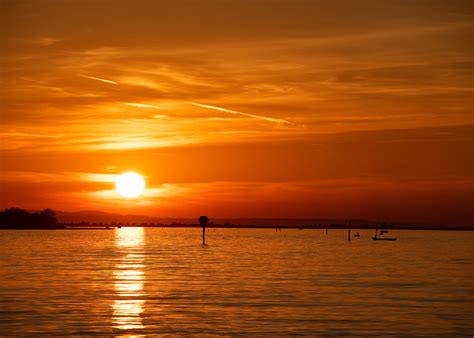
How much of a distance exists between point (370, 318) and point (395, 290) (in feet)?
58.1

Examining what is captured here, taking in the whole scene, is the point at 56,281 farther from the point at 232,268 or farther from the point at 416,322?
the point at 416,322

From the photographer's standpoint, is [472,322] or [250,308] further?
[250,308]

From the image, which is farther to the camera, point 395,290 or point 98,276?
point 98,276

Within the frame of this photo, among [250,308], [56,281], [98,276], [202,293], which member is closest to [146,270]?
[98,276]

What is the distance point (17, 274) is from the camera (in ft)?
243

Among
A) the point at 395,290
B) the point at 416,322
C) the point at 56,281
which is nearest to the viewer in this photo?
the point at 416,322

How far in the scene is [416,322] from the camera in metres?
41.7

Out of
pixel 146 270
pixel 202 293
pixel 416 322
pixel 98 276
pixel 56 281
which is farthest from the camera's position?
pixel 146 270

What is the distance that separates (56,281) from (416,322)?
35959 millimetres

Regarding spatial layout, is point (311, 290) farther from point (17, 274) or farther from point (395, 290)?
point (17, 274)

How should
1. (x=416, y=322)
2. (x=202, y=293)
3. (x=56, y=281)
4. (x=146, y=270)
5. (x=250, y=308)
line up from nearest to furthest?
(x=416, y=322)
(x=250, y=308)
(x=202, y=293)
(x=56, y=281)
(x=146, y=270)

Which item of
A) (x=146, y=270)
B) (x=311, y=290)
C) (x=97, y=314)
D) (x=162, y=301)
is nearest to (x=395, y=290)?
(x=311, y=290)

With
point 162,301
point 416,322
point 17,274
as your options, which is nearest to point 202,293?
point 162,301

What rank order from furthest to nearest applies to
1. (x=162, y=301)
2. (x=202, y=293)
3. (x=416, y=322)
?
(x=202, y=293)
(x=162, y=301)
(x=416, y=322)
